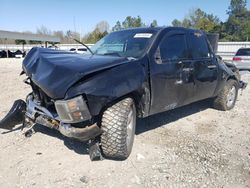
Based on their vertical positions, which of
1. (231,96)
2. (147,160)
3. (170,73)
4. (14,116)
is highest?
(170,73)

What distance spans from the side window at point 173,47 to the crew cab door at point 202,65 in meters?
0.26

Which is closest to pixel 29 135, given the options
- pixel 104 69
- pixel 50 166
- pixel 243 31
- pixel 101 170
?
pixel 50 166

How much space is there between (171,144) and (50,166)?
6.46 feet

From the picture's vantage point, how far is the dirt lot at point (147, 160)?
3.71 meters

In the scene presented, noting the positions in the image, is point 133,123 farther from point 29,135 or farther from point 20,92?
point 20,92

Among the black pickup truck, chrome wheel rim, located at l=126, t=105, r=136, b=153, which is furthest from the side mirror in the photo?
chrome wheel rim, located at l=126, t=105, r=136, b=153

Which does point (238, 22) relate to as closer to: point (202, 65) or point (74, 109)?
point (202, 65)

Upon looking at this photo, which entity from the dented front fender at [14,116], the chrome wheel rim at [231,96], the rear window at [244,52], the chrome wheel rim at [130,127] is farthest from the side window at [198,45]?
the rear window at [244,52]

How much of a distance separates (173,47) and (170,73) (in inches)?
23.5

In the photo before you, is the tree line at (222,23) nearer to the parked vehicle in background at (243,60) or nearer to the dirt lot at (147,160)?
the parked vehicle in background at (243,60)

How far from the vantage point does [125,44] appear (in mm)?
5211

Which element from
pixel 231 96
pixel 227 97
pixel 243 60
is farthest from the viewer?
pixel 243 60

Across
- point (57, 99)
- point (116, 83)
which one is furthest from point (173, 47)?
point (57, 99)

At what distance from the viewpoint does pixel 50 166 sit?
4.03 meters
